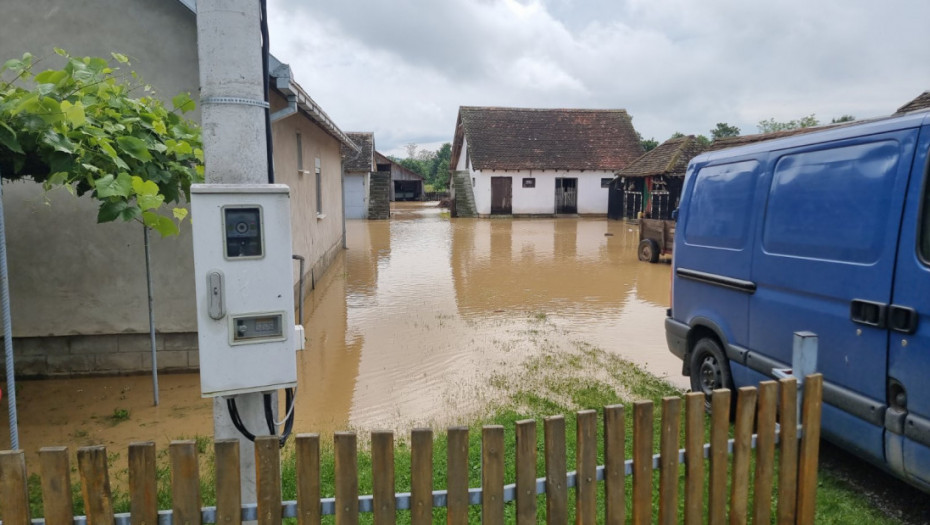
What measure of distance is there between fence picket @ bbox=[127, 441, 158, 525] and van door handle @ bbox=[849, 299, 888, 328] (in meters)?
3.55

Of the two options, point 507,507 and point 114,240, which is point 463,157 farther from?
point 507,507

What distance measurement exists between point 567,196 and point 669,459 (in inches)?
1239

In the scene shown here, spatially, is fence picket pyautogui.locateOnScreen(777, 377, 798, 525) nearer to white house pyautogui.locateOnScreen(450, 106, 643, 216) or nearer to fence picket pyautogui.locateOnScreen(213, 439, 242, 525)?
fence picket pyautogui.locateOnScreen(213, 439, 242, 525)

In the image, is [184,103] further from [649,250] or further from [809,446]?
[649,250]

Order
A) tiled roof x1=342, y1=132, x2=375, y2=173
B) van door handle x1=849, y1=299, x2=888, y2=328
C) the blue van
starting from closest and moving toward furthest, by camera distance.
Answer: the blue van
van door handle x1=849, y1=299, x2=888, y2=328
tiled roof x1=342, y1=132, x2=375, y2=173

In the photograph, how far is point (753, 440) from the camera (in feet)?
9.13

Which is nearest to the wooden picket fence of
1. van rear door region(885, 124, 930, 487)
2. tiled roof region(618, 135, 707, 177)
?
van rear door region(885, 124, 930, 487)

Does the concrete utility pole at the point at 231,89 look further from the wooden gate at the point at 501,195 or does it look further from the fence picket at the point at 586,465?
the wooden gate at the point at 501,195

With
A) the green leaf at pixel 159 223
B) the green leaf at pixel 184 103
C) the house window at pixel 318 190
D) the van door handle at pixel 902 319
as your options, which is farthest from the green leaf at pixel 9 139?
the house window at pixel 318 190

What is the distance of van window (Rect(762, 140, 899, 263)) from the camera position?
3.35 meters

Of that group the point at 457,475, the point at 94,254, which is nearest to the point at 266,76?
the point at 457,475

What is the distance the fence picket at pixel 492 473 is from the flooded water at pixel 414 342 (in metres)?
2.85

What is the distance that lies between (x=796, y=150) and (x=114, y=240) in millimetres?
6372

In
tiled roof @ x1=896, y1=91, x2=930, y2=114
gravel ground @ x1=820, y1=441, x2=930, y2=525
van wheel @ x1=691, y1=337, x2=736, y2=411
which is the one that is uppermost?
tiled roof @ x1=896, y1=91, x2=930, y2=114
